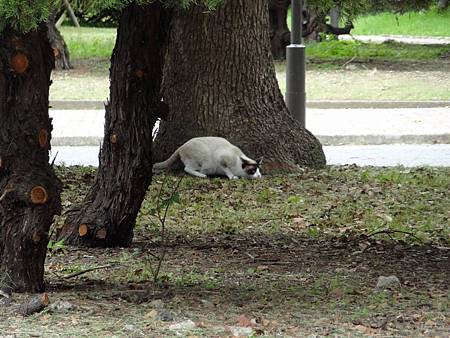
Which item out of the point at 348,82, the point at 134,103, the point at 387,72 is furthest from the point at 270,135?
the point at 387,72

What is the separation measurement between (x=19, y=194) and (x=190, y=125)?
216 inches

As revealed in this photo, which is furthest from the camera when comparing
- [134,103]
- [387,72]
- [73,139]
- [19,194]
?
[387,72]

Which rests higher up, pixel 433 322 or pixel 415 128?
pixel 433 322

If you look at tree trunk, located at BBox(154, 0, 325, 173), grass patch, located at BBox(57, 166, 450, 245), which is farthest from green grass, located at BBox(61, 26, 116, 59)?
grass patch, located at BBox(57, 166, 450, 245)

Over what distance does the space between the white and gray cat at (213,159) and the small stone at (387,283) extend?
4322 mm

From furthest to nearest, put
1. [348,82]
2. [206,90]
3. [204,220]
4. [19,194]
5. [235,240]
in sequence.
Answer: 1. [348,82]
2. [206,90]
3. [204,220]
4. [235,240]
5. [19,194]

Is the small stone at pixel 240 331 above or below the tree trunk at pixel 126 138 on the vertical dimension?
below

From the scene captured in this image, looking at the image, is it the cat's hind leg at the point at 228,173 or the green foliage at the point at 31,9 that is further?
the cat's hind leg at the point at 228,173

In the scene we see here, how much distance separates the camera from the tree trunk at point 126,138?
6.15 m

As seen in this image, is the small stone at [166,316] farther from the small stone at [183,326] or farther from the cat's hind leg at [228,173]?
the cat's hind leg at [228,173]

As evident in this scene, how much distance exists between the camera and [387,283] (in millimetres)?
5766

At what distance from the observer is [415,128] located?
1516 centimetres

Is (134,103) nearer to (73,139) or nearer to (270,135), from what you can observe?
(270,135)

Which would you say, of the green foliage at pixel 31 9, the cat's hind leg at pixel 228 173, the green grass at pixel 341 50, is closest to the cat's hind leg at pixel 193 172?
the cat's hind leg at pixel 228 173
